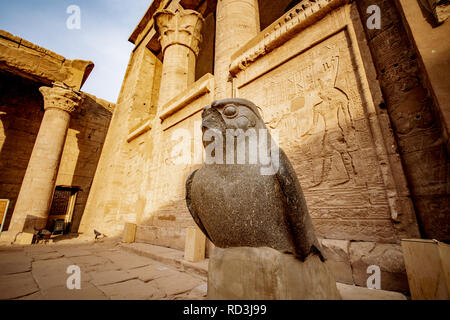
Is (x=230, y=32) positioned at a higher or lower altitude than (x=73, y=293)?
higher

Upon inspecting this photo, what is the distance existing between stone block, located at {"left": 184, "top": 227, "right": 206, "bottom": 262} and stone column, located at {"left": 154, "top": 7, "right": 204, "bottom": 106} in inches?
187

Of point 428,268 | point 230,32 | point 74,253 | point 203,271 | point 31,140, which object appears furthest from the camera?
point 31,140

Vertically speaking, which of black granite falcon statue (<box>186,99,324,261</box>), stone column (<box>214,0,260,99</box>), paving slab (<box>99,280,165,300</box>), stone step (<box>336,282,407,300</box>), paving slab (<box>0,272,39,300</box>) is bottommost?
paving slab (<box>99,280,165,300</box>)

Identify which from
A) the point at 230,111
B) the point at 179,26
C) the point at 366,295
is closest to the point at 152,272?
the point at 366,295

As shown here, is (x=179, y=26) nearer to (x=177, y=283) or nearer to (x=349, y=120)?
(x=349, y=120)

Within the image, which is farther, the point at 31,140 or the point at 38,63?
the point at 31,140

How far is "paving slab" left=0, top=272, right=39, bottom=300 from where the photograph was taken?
173 cm

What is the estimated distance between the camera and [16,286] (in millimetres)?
1917

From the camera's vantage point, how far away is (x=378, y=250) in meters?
1.63

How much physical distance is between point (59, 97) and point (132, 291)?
7.88 metres

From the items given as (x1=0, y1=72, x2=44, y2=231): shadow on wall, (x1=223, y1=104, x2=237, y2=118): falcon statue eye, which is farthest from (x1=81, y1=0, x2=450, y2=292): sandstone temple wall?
(x1=0, y1=72, x2=44, y2=231): shadow on wall

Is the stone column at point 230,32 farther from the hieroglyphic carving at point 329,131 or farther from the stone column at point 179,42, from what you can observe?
the stone column at point 179,42

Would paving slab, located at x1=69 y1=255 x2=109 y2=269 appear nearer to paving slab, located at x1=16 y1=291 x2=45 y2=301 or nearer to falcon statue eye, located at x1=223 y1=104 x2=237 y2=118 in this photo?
paving slab, located at x1=16 y1=291 x2=45 y2=301

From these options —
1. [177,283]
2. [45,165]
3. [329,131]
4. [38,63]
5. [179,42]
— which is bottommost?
[177,283]
